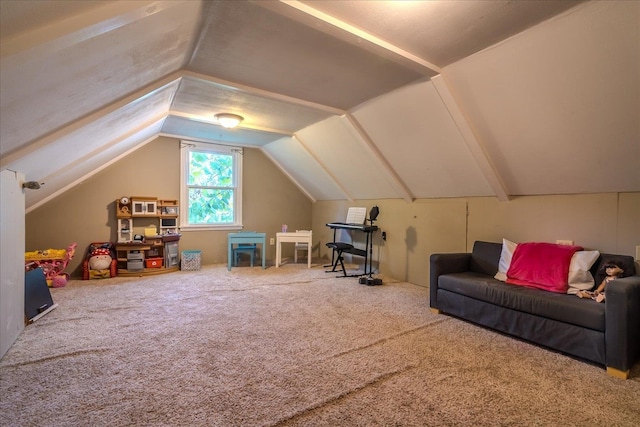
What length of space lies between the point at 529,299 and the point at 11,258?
4.00m

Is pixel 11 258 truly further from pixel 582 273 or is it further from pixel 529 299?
pixel 582 273

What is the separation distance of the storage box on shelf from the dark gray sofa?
4111 mm

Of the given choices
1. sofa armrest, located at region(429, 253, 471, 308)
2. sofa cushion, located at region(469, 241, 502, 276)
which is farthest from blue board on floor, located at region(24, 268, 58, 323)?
sofa cushion, located at region(469, 241, 502, 276)

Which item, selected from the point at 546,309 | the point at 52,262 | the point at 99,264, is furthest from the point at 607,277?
the point at 52,262

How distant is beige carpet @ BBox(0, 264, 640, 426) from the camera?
1590 millimetres

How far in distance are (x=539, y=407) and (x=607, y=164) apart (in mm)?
2082

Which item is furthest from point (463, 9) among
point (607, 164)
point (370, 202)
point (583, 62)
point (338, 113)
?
point (370, 202)

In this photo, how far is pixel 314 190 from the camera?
259 inches

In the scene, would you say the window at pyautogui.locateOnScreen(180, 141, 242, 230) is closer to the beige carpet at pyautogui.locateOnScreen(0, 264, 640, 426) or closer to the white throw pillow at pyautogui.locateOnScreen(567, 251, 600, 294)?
the beige carpet at pyautogui.locateOnScreen(0, 264, 640, 426)

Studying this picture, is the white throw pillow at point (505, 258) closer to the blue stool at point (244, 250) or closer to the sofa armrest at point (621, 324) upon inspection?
the sofa armrest at point (621, 324)

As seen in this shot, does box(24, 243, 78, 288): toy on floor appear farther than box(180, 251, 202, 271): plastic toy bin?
No

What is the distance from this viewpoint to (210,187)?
19.2ft

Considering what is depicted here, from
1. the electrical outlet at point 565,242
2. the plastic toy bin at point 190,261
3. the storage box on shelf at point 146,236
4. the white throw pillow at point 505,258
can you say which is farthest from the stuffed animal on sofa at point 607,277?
the storage box on shelf at point 146,236

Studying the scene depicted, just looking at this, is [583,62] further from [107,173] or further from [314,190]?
[107,173]
